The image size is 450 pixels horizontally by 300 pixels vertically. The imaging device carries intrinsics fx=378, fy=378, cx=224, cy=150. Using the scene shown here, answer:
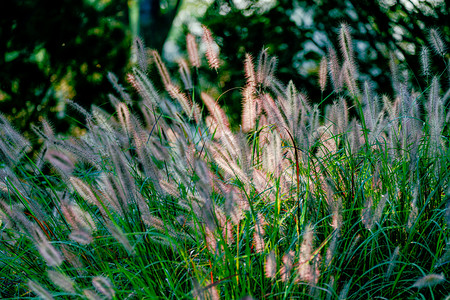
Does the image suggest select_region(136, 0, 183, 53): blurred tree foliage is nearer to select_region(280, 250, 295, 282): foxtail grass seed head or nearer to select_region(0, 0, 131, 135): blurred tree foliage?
select_region(0, 0, 131, 135): blurred tree foliage

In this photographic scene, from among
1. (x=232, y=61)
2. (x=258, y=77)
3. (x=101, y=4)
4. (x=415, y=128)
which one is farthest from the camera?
(x=101, y=4)

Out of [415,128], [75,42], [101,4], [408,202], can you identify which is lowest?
[408,202]

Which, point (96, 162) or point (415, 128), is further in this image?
point (96, 162)

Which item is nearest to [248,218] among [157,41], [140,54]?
[140,54]

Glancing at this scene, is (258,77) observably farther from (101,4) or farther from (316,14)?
(101,4)

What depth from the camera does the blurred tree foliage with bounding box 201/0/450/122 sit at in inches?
156

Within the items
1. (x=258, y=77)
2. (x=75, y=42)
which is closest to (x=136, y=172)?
(x=258, y=77)

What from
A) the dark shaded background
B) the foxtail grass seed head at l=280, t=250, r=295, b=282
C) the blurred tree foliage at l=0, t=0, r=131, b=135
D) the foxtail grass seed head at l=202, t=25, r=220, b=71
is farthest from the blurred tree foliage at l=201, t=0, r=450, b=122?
the foxtail grass seed head at l=280, t=250, r=295, b=282

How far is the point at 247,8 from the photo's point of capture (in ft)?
14.8

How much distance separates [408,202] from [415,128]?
0.32 m

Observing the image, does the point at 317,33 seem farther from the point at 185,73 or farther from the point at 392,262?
the point at 392,262

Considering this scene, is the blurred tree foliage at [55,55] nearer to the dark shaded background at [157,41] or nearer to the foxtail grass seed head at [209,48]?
the dark shaded background at [157,41]

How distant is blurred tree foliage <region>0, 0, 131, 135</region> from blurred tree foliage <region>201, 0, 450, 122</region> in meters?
1.21

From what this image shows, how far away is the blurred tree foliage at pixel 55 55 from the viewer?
4.09m
